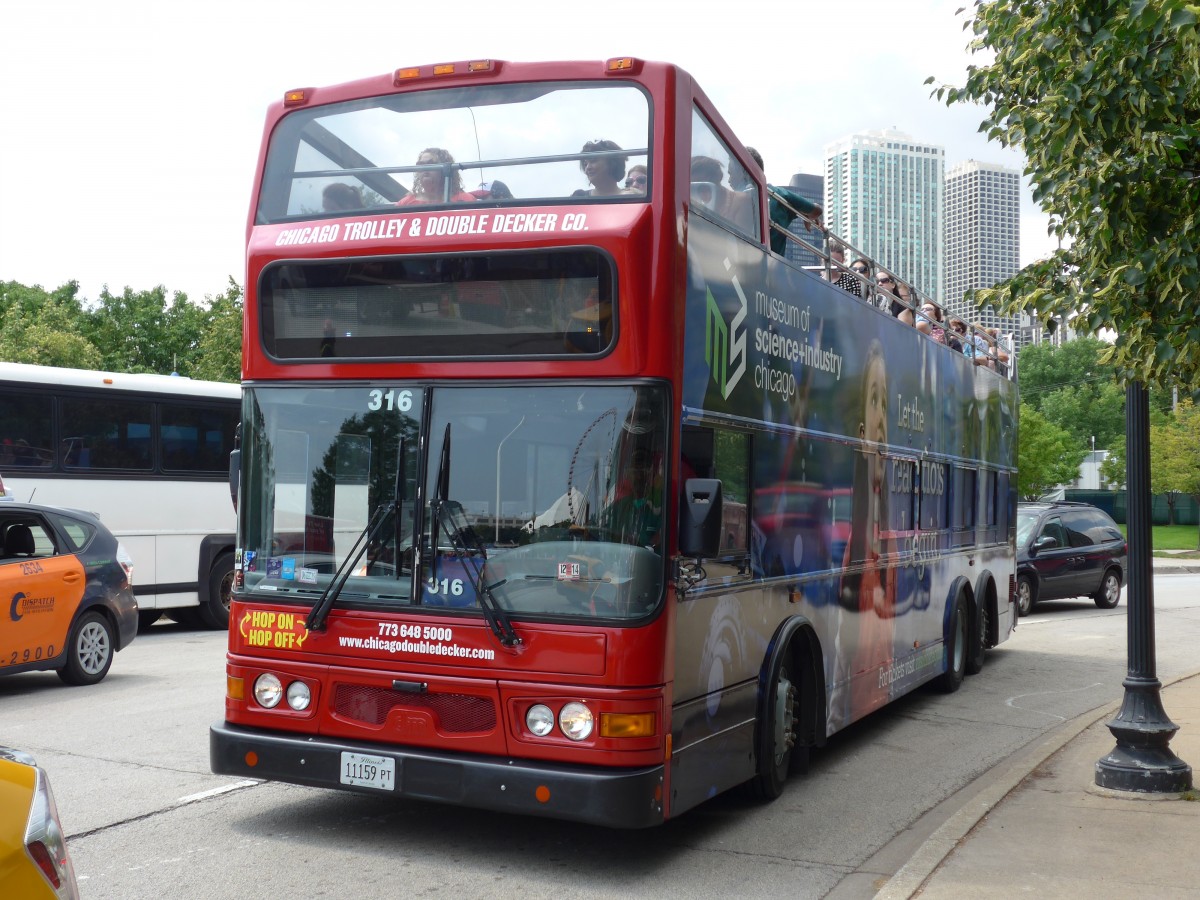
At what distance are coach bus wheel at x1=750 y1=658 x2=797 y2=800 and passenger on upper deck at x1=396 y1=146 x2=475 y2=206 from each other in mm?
3316

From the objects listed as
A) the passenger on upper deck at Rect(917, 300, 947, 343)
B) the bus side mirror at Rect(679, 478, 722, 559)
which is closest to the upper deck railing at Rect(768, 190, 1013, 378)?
the passenger on upper deck at Rect(917, 300, 947, 343)

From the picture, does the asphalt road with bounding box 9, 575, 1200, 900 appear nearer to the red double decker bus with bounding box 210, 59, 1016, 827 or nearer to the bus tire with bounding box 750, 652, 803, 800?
the bus tire with bounding box 750, 652, 803, 800

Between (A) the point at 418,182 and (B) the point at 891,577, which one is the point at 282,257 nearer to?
(A) the point at 418,182

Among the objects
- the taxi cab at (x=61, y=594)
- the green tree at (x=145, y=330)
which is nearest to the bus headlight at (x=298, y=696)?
the taxi cab at (x=61, y=594)

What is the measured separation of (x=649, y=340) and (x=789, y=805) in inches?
133

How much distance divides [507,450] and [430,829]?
2216mm

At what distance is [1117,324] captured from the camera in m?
6.78

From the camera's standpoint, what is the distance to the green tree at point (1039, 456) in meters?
68.1

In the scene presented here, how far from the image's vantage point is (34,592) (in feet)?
38.3

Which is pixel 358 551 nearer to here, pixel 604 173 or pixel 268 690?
pixel 268 690

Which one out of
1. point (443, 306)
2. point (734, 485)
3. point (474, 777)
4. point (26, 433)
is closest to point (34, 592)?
point (26, 433)

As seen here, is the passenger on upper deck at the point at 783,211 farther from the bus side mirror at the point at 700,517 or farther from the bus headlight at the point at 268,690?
the bus headlight at the point at 268,690

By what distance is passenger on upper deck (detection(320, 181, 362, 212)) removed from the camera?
6.93 metres

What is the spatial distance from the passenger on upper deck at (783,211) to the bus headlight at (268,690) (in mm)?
3839
